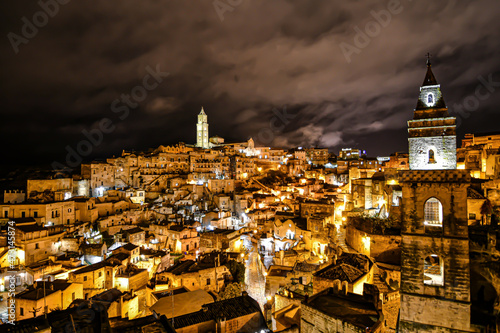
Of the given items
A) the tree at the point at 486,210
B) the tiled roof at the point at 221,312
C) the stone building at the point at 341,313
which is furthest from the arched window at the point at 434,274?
the tree at the point at 486,210

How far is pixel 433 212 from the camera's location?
376 inches

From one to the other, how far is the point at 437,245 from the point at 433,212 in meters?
1.19

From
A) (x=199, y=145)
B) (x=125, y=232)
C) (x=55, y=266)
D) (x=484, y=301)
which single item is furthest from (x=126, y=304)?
(x=199, y=145)

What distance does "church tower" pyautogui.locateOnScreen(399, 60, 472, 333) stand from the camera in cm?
864

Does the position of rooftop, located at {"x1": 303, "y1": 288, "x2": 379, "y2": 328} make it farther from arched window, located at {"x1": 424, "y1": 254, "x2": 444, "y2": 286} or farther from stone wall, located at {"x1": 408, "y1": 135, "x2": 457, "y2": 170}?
stone wall, located at {"x1": 408, "y1": 135, "x2": 457, "y2": 170}

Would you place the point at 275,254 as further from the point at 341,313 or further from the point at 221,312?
the point at 341,313

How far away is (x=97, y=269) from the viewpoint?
60.3 ft

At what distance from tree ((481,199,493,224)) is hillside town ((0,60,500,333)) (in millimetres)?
72

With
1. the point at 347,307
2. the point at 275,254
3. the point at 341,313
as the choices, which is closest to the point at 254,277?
the point at 275,254

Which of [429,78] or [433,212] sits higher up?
[429,78]

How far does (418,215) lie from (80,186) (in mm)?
44406

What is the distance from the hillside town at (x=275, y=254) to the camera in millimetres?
9000

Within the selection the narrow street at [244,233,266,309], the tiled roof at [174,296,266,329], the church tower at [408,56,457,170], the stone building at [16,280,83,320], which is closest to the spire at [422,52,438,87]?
the church tower at [408,56,457,170]

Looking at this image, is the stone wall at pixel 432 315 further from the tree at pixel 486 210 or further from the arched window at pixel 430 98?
the tree at pixel 486 210
